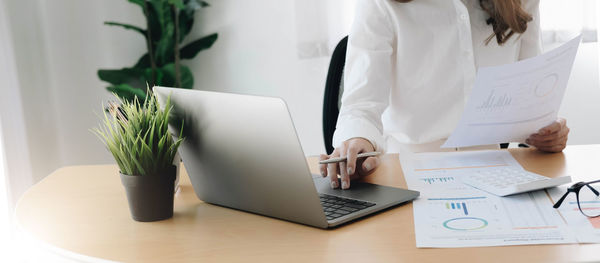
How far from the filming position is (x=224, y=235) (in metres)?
0.91

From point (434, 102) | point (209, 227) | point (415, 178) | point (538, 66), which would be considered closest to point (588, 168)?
→ point (538, 66)

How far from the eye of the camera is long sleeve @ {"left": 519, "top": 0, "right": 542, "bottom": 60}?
5.35 ft

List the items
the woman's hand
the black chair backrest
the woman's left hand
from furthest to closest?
the black chair backrest → the woman's left hand → the woman's hand

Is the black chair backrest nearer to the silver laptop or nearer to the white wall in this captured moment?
the silver laptop

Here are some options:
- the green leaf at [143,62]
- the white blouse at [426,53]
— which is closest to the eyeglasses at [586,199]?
the white blouse at [426,53]

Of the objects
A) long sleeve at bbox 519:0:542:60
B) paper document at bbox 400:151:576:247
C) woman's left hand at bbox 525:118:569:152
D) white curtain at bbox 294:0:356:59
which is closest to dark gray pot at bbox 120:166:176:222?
paper document at bbox 400:151:576:247

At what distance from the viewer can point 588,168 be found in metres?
1.20

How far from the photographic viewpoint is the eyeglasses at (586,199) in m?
0.91

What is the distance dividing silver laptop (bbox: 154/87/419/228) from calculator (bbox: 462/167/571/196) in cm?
13

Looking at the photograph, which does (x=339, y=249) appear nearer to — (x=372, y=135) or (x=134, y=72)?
(x=372, y=135)

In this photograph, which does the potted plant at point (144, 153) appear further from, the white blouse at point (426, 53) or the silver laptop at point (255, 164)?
the white blouse at point (426, 53)

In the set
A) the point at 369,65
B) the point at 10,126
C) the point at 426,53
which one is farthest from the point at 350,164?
the point at 10,126

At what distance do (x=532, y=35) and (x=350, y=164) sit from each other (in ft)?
2.60

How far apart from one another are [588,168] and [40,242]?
985 mm
